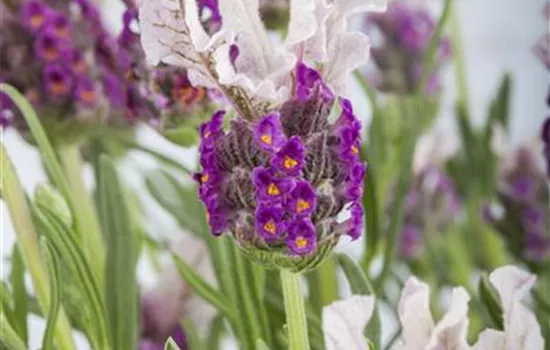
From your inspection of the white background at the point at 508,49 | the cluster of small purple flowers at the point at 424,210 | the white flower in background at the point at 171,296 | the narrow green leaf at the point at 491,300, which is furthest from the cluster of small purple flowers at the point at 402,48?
the white background at the point at 508,49

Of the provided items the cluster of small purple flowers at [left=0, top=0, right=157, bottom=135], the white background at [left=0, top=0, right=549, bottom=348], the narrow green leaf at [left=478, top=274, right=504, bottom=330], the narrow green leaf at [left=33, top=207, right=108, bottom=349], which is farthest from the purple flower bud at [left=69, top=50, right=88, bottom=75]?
the white background at [left=0, top=0, right=549, bottom=348]

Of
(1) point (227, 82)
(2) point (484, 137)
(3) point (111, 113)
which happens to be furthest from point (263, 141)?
(2) point (484, 137)

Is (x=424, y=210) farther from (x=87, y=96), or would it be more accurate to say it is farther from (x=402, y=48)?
(x=87, y=96)

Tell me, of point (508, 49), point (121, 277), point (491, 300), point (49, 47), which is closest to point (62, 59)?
point (49, 47)

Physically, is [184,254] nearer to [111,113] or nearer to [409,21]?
[111,113]

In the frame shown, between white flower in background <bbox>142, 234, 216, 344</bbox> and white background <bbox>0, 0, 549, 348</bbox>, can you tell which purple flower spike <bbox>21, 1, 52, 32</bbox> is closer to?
white flower in background <bbox>142, 234, 216, 344</bbox>

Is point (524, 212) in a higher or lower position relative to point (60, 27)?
lower
